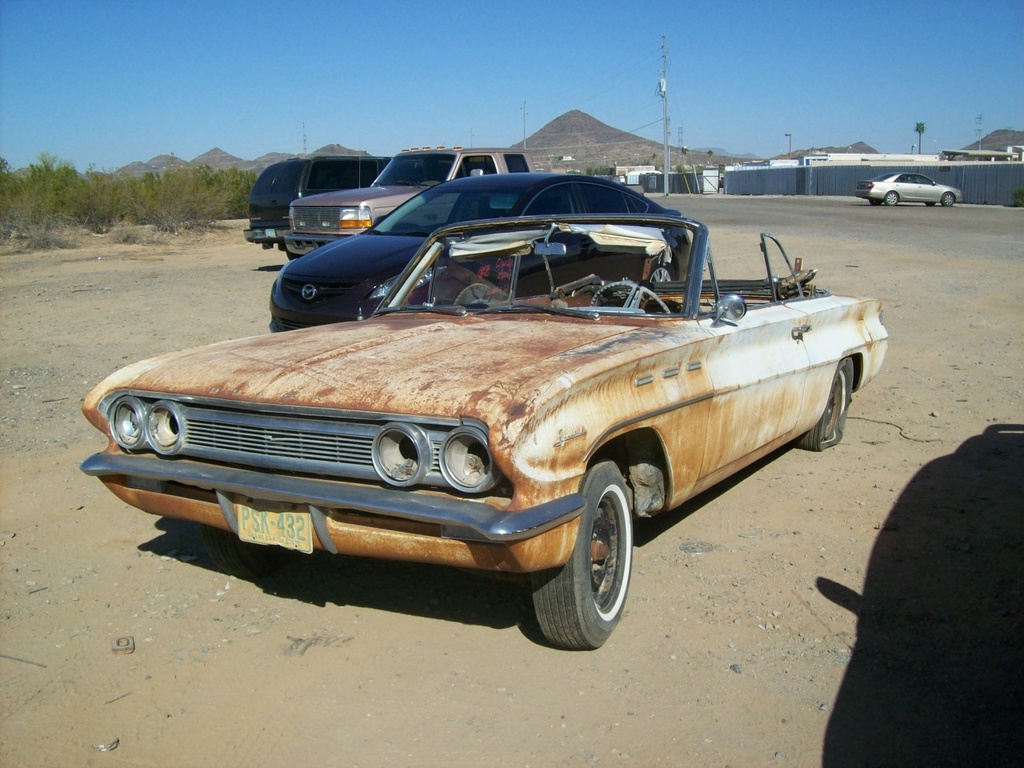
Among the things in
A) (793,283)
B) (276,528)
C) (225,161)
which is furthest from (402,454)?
(225,161)

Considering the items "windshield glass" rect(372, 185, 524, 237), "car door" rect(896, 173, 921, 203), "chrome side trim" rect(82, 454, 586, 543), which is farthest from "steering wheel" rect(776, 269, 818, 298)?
"car door" rect(896, 173, 921, 203)

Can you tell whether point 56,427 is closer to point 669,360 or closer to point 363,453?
point 363,453

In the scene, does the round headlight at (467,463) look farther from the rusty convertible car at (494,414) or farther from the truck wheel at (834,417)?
the truck wheel at (834,417)

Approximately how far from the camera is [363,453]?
10.9ft

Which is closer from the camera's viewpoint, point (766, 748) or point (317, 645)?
point (766, 748)

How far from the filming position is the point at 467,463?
10.6 ft

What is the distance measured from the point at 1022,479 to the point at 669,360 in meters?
2.64

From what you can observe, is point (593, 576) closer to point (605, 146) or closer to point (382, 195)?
point (382, 195)

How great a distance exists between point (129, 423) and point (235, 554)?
0.75m

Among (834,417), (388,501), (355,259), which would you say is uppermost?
(355,259)

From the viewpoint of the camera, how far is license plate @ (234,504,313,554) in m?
3.47

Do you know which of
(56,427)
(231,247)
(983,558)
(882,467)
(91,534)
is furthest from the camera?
(231,247)

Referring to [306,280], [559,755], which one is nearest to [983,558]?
[559,755]

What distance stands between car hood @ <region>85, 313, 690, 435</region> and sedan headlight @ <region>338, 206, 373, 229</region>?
8.69 m
